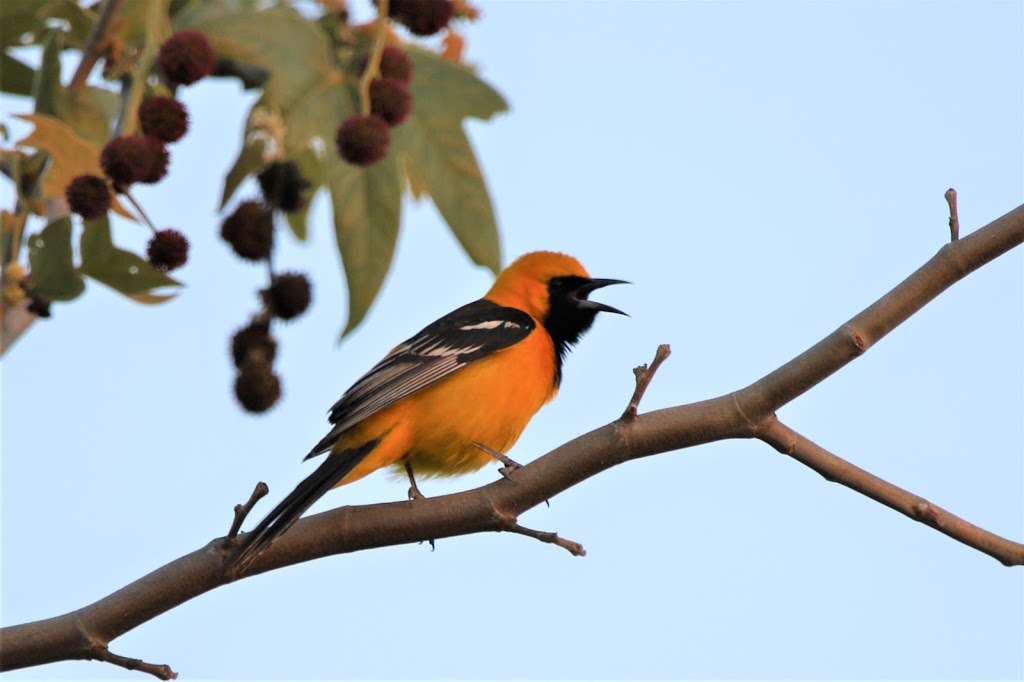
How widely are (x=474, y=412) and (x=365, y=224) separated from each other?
2.70 feet

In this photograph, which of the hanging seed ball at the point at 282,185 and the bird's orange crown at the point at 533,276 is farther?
the bird's orange crown at the point at 533,276

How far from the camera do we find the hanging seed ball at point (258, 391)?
187 inches

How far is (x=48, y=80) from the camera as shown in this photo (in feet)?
15.0

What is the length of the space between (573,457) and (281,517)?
863mm

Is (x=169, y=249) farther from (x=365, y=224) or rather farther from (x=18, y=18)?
(x=18, y=18)

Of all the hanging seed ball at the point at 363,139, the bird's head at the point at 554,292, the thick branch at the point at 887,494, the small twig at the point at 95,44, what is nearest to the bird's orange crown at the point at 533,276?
the bird's head at the point at 554,292

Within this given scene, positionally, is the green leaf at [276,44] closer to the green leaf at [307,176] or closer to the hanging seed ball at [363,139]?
the hanging seed ball at [363,139]

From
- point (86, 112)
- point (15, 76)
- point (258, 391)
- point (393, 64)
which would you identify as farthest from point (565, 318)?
point (15, 76)

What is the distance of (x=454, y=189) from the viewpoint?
510 cm

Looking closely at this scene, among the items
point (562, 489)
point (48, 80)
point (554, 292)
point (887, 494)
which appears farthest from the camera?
point (554, 292)

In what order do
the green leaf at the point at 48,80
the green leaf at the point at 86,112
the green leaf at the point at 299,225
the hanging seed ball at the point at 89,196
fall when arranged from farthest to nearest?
the green leaf at the point at 299,225, the green leaf at the point at 86,112, the green leaf at the point at 48,80, the hanging seed ball at the point at 89,196

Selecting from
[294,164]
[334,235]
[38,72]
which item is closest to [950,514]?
[334,235]

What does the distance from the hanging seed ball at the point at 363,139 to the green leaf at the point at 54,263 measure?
37.9 inches

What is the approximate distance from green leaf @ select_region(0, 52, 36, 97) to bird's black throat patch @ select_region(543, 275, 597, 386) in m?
2.34
